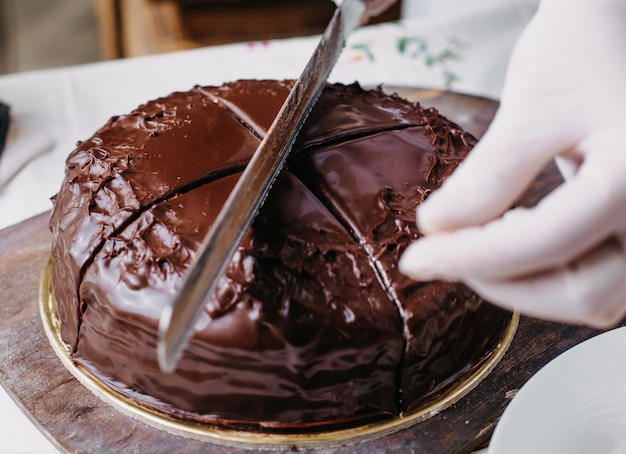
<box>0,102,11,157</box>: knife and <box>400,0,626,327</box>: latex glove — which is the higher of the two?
<box>400,0,626,327</box>: latex glove

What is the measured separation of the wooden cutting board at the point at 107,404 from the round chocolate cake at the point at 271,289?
5 centimetres

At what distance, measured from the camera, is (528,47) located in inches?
48.1

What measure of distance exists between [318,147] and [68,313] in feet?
2.08

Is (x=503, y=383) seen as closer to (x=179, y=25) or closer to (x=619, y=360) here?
(x=619, y=360)

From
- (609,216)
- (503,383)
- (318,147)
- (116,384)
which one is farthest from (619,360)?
(116,384)

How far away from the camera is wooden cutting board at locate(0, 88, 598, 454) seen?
4.36ft

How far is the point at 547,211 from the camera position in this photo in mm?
957

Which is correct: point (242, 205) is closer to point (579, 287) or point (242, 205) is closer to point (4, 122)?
point (579, 287)

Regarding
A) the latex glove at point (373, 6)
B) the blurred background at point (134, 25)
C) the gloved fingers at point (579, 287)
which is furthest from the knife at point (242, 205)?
the blurred background at point (134, 25)

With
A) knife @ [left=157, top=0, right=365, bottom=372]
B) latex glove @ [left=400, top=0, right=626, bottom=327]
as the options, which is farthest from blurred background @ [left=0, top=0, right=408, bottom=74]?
latex glove @ [left=400, top=0, right=626, bottom=327]

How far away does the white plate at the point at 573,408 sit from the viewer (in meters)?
1.13

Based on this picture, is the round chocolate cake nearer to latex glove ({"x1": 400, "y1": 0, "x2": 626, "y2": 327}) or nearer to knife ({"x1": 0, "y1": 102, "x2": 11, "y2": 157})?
latex glove ({"x1": 400, "y1": 0, "x2": 626, "y2": 327})

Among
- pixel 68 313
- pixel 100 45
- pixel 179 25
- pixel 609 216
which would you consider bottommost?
pixel 100 45

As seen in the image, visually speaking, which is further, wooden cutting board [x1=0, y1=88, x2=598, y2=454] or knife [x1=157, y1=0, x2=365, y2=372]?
wooden cutting board [x1=0, y1=88, x2=598, y2=454]
